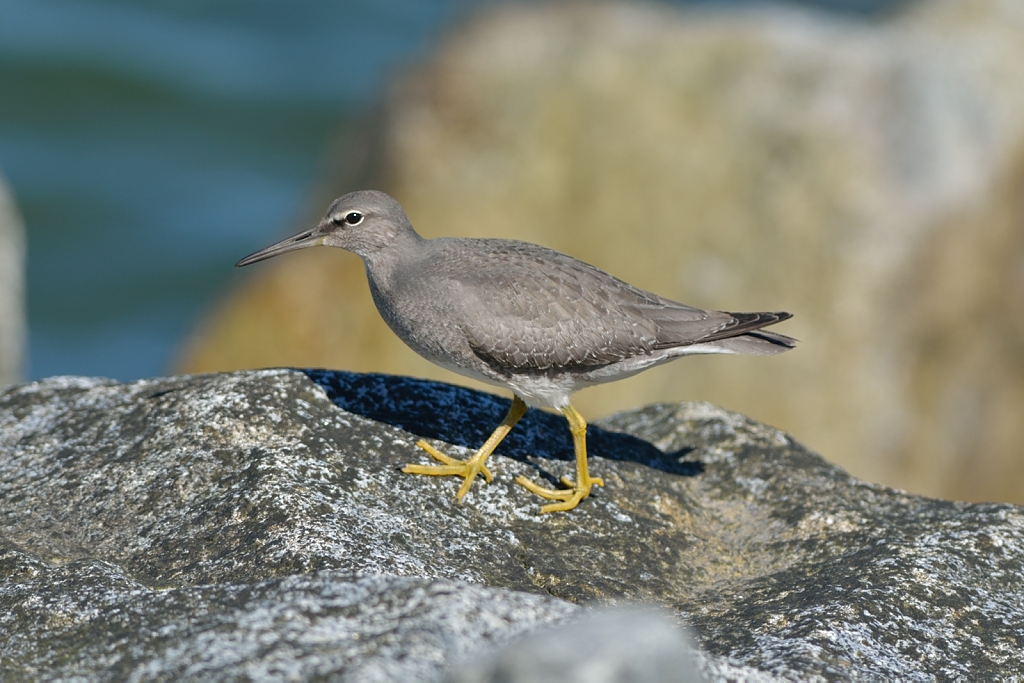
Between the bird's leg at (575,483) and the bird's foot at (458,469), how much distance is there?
0.29 meters

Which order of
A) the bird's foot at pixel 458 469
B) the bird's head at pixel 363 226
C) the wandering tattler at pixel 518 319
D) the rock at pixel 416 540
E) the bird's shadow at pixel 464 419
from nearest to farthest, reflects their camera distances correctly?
the rock at pixel 416 540 → the bird's foot at pixel 458 469 → the wandering tattler at pixel 518 319 → the bird's shadow at pixel 464 419 → the bird's head at pixel 363 226

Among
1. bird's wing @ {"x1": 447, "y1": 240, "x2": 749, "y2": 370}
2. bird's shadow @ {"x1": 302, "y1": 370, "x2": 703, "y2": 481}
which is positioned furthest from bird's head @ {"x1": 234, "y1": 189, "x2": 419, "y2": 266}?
bird's shadow @ {"x1": 302, "y1": 370, "x2": 703, "y2": 481}

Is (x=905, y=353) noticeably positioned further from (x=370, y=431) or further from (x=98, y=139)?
(x=98, y=139)

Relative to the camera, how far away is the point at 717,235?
559 inches

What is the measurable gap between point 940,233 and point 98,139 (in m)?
21.3

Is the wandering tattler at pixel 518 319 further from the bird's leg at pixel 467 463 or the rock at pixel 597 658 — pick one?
the rock at pixel 597 658

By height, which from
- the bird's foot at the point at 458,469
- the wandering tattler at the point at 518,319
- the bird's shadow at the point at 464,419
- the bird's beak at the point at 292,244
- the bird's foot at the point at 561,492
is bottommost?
the bird's foot at the point at 561,492

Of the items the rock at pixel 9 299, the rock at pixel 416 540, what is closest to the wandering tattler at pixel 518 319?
the rock at pixel 416 540

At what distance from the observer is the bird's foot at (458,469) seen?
6.77 meters

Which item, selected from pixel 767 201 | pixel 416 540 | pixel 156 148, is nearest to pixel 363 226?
pixel 416 540

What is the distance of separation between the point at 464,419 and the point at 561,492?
3.79ft

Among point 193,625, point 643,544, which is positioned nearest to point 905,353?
point 643,544

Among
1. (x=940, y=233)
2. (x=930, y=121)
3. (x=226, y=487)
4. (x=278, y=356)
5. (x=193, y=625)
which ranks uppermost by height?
(x=930, y=121)

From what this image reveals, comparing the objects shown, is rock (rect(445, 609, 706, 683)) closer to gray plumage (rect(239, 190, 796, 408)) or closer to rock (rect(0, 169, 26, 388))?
gray plumage (rect(239, 190, 796, 408))
